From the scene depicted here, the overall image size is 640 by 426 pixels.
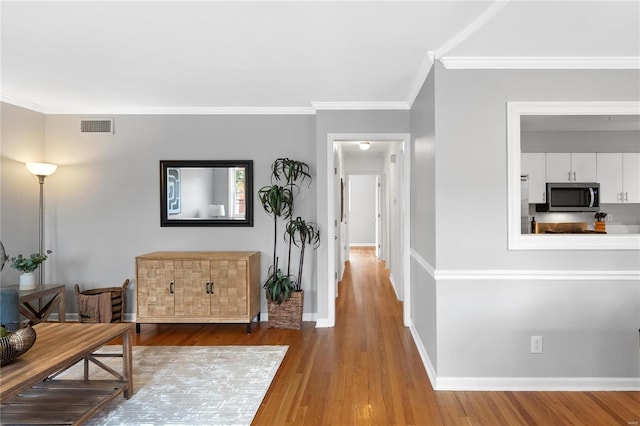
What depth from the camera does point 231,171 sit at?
422cm

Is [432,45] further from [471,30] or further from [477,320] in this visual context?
[477,320]

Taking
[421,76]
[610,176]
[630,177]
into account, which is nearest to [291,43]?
[421,76]

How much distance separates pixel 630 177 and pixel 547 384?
352cm

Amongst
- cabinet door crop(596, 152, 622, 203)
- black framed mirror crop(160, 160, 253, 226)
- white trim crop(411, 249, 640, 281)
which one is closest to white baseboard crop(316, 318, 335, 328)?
black framed mirror crop(160, 160, 253, 226)

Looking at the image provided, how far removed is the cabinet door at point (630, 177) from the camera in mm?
4617

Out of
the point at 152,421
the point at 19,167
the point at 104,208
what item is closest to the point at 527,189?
the point at 152,421

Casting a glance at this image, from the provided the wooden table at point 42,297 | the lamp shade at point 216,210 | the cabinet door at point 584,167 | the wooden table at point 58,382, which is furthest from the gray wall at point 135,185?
the cabinet door at point 584,167

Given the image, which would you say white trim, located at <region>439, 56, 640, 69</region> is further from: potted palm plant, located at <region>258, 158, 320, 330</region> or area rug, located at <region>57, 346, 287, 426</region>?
area rug, located at <region>57, 346, 287, 426</region>

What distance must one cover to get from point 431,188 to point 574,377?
167 centimetres

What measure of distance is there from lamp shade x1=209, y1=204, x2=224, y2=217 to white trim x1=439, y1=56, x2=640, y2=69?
278cm

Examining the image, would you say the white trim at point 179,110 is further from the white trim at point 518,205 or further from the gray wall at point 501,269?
the white trim at point 518,205

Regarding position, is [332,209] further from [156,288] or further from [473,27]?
[473,27]

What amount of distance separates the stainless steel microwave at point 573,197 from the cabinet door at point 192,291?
4.23m

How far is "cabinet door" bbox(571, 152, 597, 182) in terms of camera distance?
4.64 meters
